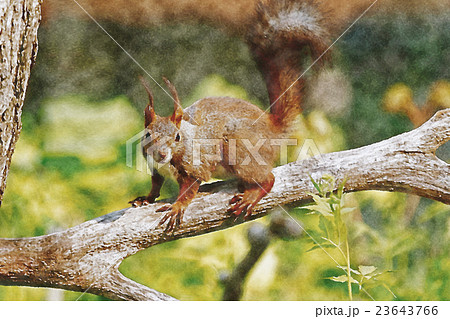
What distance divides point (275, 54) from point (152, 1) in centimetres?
50

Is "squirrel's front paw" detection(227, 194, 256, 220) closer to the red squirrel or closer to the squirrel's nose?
the red squirrel

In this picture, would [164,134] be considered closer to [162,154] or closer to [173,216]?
[162,154]

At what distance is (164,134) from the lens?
177 cm

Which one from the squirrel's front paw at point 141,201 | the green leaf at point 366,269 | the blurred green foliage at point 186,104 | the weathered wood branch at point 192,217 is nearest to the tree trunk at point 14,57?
the blurred green foliage at point 186,104

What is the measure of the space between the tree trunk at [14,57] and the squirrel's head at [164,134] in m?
0.41

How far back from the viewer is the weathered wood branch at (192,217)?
5.86 ft

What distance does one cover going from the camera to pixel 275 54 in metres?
1.95

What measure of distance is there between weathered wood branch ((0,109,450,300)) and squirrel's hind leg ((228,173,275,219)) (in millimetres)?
26

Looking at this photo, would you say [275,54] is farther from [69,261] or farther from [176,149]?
[69,261]

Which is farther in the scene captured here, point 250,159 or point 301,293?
point 301,293

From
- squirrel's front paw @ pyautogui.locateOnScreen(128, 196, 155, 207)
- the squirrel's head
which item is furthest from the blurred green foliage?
the squirrel's head

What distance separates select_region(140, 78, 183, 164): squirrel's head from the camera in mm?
1758

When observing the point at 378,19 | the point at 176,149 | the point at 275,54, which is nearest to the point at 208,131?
the point at 176,149
